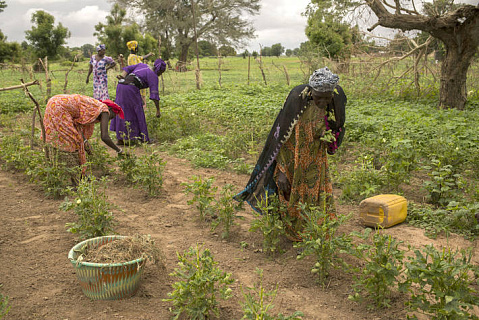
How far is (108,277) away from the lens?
2650mm

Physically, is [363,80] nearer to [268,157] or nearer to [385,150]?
[385,150]

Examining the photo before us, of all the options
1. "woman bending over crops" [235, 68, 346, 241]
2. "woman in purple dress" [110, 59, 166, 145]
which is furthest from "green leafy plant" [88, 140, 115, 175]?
"woman bending over crops" [235, 68, 346, 241]

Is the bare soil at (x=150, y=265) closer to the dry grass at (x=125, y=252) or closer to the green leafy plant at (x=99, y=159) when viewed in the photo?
the dry grass at (x=125, y=252)

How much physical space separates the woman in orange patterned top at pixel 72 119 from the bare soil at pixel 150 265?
66cm

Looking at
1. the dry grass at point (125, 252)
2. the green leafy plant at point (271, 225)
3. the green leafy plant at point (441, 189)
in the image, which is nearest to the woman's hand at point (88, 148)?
the dry grass at point (125, 252)

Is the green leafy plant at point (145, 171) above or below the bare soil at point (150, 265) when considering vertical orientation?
above

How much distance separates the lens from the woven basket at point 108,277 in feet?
8.61

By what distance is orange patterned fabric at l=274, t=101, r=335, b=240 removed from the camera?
10.6ft

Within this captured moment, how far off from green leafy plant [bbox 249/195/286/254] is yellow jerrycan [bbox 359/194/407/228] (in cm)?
102

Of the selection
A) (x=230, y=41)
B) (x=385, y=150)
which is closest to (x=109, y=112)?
(x=385, y=150)

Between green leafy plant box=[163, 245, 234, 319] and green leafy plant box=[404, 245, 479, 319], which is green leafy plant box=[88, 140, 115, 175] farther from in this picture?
green leafy plant box=[404, 245, 479, 319]

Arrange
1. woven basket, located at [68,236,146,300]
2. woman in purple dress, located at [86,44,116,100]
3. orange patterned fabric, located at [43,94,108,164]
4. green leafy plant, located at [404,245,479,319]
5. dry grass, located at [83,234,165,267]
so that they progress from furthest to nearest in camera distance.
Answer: woman in purple dress, located at [86,44,116,100]
orange patterned fabric, located at [43,94,108,164]
dry grass, located at [83,234,165,267]
woven basket, located at [68,236,146,300]
green leafy plant, located at [404,245,479,319]

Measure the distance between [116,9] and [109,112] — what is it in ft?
107

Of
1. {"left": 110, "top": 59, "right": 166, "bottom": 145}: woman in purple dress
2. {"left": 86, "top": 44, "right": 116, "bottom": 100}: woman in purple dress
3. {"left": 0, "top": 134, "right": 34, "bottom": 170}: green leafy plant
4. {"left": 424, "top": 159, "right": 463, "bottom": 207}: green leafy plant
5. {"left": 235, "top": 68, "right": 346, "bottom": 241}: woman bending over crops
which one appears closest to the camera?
{"left": 235, "top": 68, "right": 346, "bottom": 241}: woman bending over crops
